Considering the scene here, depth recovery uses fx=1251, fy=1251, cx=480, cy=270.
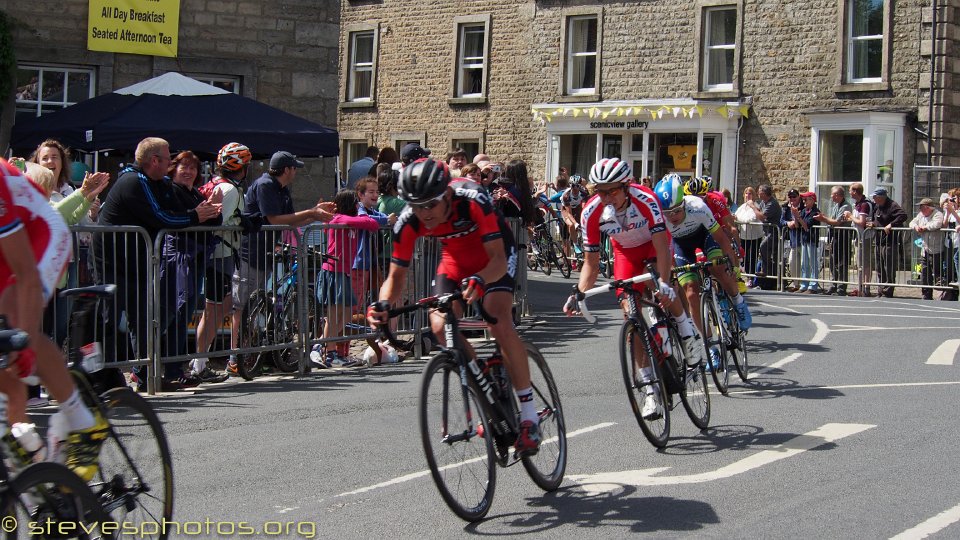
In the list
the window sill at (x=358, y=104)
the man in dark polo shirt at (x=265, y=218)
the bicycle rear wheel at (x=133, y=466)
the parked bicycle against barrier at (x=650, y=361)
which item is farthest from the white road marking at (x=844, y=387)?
the window sill at (x=358, y=104)

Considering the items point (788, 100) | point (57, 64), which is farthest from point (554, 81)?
point (57, 64)

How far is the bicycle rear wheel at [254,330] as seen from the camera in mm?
11289

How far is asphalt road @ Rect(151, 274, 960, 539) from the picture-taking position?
6.39 metres

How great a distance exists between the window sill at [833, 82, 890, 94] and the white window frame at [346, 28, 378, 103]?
1517 cm

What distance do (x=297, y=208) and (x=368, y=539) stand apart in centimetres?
1475

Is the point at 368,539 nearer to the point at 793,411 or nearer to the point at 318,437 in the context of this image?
the point at 318,437

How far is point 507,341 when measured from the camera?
6.80m

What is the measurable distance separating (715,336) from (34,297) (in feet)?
22.1

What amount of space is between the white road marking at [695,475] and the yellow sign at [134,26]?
13.0 m

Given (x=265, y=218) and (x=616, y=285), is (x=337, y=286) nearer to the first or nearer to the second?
(x=265, y=218)

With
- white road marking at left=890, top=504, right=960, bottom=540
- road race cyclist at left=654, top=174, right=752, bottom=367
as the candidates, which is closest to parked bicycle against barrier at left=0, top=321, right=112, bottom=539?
white road marking at left=890, top=504, right=960, bottom=540

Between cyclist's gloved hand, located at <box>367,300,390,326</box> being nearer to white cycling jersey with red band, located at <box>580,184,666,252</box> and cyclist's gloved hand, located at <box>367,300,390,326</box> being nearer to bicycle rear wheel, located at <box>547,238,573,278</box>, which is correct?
white cycling jersey with red band, located at <box>580,184,666,252</box>

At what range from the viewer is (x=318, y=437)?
864 centimetres

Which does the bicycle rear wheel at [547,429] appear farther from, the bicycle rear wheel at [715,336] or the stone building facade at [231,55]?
the stone building facade at [231,55]
